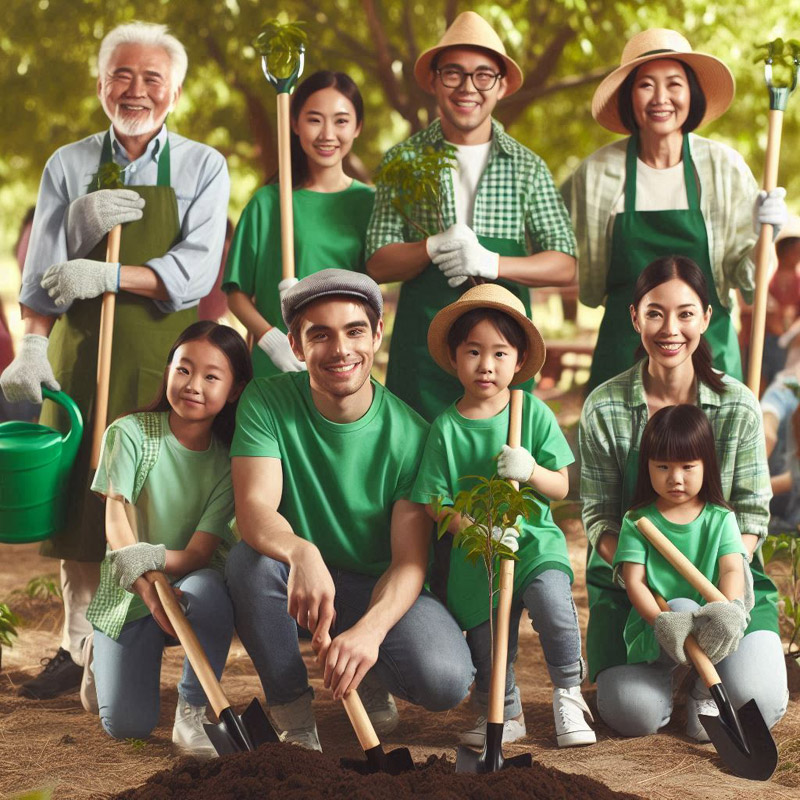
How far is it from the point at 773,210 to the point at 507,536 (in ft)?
5.10

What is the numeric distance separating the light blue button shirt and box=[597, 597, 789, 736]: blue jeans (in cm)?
201

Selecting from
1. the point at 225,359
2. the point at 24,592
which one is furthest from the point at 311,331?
the point at 24,592

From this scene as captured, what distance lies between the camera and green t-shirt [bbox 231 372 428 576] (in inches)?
137

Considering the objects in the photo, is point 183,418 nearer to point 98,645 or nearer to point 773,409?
point 98,645

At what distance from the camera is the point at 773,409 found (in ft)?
21.0

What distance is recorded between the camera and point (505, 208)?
13.3 feet

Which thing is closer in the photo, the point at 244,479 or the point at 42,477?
the point at 244,479

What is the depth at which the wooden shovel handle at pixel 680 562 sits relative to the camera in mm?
3406

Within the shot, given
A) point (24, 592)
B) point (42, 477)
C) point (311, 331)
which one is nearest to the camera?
point (311, 331)

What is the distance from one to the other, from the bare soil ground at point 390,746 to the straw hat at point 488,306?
1.14 m

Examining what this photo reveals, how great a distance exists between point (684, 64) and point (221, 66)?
4.59 m

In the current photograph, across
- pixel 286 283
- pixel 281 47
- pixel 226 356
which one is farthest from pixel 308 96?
pixel 226 356

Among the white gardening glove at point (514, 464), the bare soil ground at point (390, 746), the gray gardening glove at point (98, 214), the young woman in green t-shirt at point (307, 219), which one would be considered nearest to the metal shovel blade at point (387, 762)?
the bare soil ground at point (390, 746)

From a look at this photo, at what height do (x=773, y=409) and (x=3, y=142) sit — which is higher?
(x=3, y=142)
